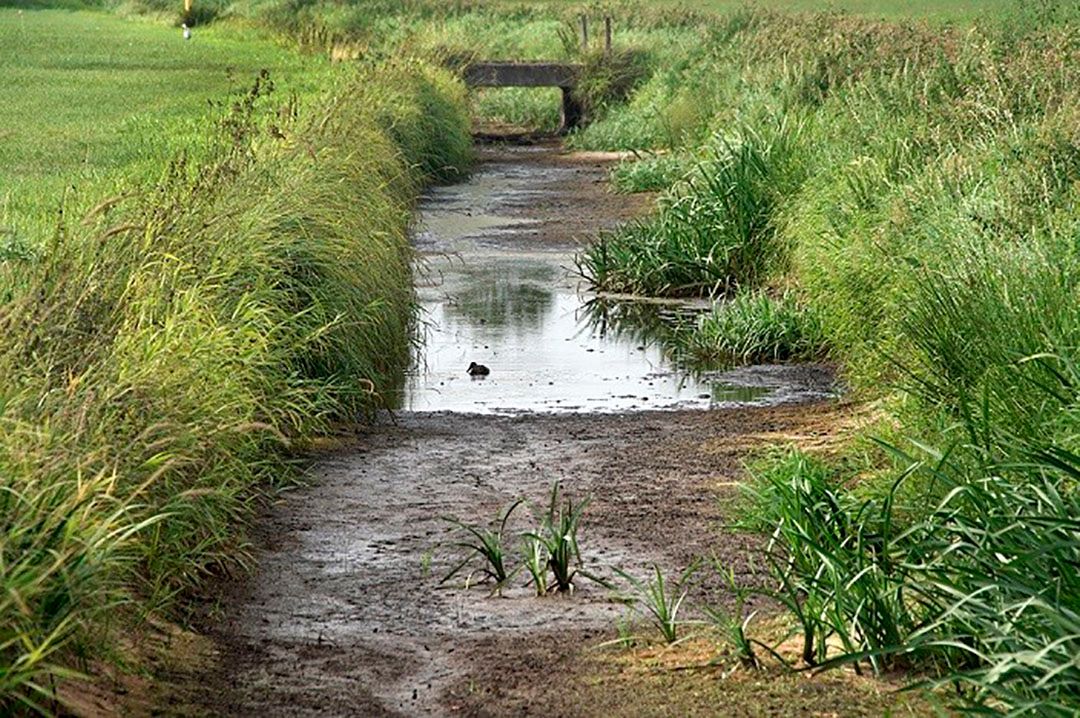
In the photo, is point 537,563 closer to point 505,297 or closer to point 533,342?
point 533,342

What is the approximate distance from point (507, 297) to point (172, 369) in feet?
28.9

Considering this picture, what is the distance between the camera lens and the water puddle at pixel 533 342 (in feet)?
39.4

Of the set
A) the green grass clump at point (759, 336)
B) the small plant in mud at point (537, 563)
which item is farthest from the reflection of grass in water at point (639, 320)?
the small plant in mud at point (537, 563)

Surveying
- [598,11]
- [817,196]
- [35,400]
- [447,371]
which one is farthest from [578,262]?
[598,11]

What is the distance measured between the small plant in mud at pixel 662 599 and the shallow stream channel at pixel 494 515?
8cm

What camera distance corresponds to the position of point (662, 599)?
20.6 feet

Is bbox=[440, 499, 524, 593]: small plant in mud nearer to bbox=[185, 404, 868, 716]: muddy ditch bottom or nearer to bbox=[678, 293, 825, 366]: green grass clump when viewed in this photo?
bbox=[185, 404, 868, 716]: muddy ditch bottom

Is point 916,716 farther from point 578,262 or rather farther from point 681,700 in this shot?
point 578,262

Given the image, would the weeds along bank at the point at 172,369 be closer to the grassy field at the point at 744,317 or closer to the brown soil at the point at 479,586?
the grassy field at the point at 744,317

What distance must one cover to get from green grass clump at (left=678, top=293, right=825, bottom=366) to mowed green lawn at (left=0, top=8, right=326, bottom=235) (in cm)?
461

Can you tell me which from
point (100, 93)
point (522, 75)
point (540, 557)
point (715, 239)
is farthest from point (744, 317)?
point (522, 75)

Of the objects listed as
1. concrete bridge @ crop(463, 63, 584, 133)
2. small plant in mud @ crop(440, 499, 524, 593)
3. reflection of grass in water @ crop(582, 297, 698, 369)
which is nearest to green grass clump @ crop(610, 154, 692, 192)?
reflection of grass in water @ crop(582, 297, 698, 369)

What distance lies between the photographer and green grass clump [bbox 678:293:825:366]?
514 inches

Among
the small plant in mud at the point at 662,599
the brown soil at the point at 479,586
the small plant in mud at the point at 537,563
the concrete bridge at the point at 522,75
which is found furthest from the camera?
the concrete bridge at the point at 522,75
